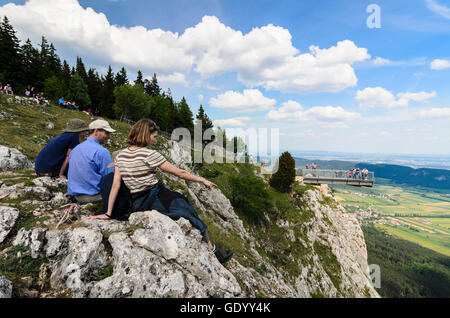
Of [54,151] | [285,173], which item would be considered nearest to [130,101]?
[285,173]

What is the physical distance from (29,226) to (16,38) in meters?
69.5

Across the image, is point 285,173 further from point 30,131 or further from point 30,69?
point 30,69

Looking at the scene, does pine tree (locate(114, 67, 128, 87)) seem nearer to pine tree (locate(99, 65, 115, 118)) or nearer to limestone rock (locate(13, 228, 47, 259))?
pine tree (locate(99, 65, 115, 118))

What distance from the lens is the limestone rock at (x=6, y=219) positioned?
3.45m

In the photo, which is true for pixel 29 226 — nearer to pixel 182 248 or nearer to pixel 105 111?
pixel 182 248

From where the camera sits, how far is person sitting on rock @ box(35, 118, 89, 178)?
Result: 570 cm

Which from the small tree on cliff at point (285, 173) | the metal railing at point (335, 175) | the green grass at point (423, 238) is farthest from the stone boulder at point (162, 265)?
the green grass at point (423, 238)

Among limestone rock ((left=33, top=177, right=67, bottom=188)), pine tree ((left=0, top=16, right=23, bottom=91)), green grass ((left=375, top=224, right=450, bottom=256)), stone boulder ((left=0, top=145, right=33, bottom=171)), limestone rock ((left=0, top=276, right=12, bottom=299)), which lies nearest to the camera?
limestone rock ((left=0, top=276, right=12, bottom=299))

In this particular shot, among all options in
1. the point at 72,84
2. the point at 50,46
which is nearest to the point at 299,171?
the point at 72,84

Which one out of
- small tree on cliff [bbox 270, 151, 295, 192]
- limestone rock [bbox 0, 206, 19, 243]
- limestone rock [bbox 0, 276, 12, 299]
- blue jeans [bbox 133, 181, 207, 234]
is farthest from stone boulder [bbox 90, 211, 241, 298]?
small tree on cliff [bbox 270, 151, 295, 192]

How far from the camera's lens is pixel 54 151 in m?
5.78

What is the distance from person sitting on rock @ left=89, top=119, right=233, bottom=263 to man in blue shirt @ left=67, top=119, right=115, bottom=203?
1.14 metres

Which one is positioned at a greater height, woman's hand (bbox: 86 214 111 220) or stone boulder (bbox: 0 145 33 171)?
stone boulder (bbox: 0 145 33 171)

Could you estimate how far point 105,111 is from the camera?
2191 inches
